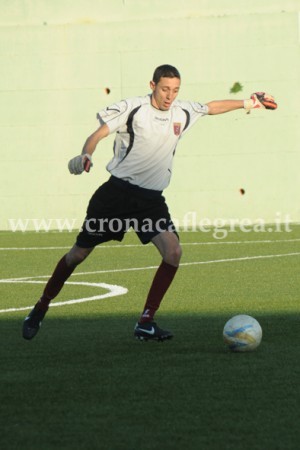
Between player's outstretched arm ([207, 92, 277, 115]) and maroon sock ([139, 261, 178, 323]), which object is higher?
player's outstretched arm ([207, 92, 277, 115])

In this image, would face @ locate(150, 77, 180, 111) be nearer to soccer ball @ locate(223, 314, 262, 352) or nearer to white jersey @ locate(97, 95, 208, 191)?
white jersey @ locate(97, 95, 208, 191)

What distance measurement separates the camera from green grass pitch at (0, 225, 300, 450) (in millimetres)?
5402

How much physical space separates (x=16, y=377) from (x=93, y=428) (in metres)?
1.51

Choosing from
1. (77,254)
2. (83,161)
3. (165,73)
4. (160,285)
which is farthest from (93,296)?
(83,161)

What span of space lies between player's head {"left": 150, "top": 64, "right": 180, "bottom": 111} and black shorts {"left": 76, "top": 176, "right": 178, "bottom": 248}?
660mm

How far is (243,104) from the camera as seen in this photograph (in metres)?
9.32

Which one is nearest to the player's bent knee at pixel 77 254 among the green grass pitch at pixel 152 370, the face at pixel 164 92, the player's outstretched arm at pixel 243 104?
→ the green grass pitch at pixel 152 370

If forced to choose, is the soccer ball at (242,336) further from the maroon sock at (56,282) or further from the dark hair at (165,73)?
the dark hair at (165,73)

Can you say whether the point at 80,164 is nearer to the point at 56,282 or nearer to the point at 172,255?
Answer: the point at 172,255

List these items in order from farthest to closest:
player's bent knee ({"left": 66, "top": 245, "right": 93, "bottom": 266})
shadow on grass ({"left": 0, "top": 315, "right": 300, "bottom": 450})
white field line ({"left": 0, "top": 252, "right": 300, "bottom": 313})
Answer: white field line ({"left": 0, "top": 252, "right": 300, "bottom": 313}) → player's bent knee ({"left": 66, "top": 245, "right": 93, "bottom": 266}) → shadow on grass ({"left": 0, "top": 315, "right": 300, "bottom": 450})

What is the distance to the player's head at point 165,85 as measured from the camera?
28.2 ft

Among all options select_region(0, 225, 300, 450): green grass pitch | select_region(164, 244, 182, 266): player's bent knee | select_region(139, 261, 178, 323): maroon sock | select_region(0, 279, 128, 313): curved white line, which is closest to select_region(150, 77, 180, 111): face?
select_region(164, 244, 182, 266): player's bent knee

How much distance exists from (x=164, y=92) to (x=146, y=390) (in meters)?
2.96

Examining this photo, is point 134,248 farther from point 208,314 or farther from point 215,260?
point 208,314
